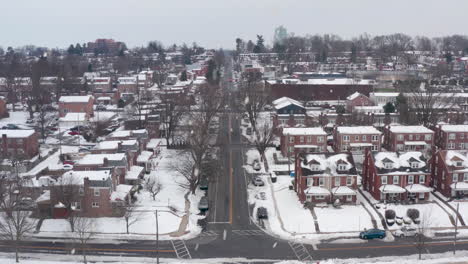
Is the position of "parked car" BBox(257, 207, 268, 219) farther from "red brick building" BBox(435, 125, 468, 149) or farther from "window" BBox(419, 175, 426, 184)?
"red brick building" BBox(435, 125, 468, 149)

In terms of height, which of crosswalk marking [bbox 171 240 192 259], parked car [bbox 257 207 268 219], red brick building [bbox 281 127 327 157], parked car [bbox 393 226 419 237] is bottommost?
crosswalk marking [bbox 171 240 192 259]

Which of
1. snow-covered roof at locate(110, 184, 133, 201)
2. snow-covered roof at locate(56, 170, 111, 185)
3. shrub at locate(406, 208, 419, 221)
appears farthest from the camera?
snow-covered roof at locate(110, 184, 133, 201)

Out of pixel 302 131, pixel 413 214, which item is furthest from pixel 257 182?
pixel 413 214

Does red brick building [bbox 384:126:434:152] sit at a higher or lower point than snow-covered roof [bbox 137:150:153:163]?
higher

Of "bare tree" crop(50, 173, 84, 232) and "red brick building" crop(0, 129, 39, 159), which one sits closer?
"bare tree" crop(50, 173, 84, 232)

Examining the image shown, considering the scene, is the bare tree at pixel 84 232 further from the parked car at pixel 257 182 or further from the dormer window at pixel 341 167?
the dormer window at pixel 341 167

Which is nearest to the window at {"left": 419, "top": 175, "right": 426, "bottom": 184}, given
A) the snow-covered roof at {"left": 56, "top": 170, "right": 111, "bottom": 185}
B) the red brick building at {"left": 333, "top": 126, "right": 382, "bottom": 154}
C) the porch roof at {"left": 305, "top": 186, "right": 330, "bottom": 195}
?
the porch roof at {"left": 305, "top": 186, "right": 330, "bottom": 195}

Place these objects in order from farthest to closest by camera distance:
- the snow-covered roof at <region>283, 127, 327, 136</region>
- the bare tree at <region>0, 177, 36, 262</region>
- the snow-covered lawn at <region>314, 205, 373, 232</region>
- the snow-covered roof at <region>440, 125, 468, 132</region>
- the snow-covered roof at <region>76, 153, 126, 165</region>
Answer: the snow-covered roof at <region>440, 125, 468, 132</region> < the snow-covered roof at <region>283, 127, 327, 136</region> < the snow-covered roof at <region>76, 153, 126, 165</region> < the snow-covered lawn at <region>314, 205, 373, 232</region> < the bare tree at <region>0, 177, 36, 262</region>
